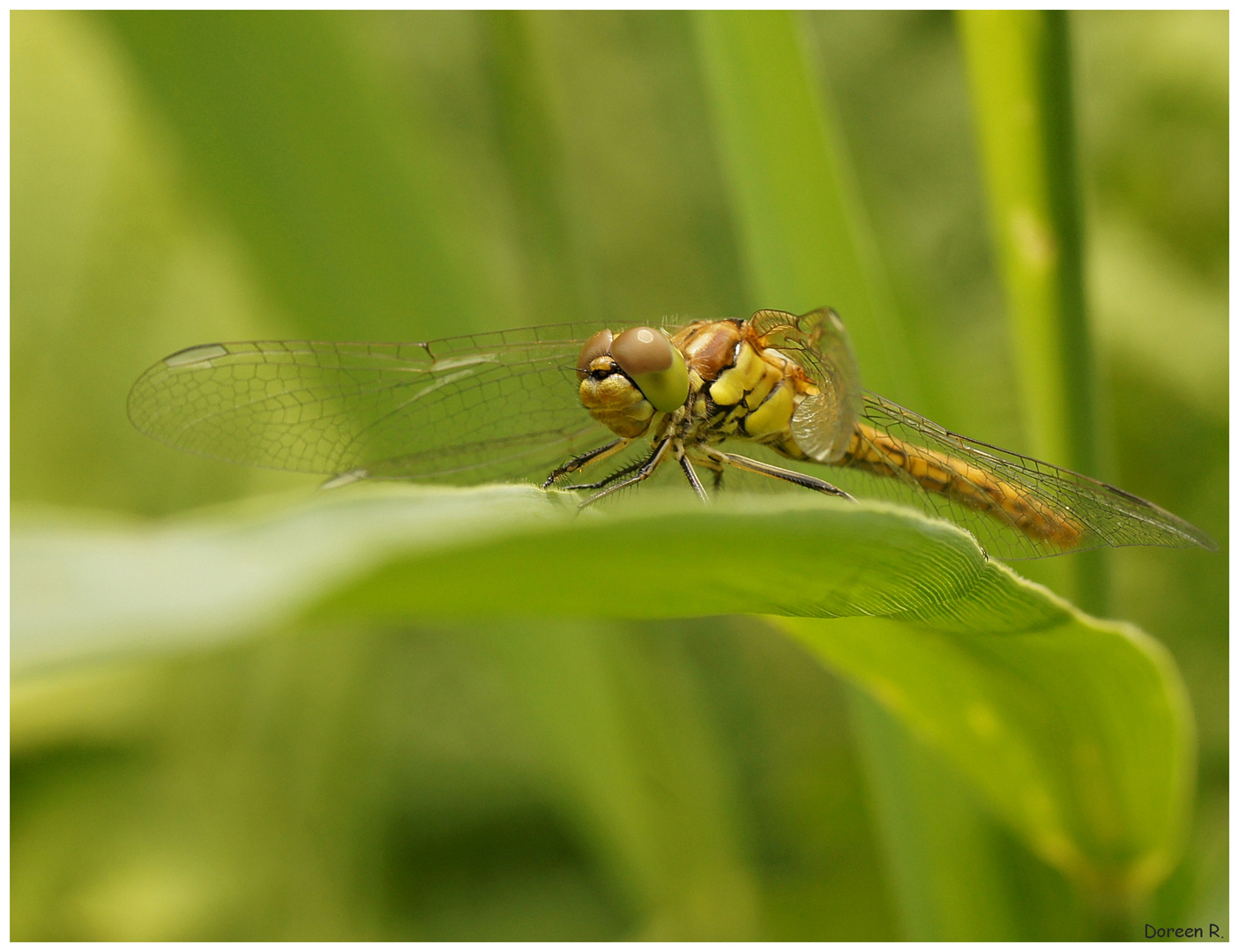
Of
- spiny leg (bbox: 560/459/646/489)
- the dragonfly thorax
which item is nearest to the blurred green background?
the dragonfly thorax

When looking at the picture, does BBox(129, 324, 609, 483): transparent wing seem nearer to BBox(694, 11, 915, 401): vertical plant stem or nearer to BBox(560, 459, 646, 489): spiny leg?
BBox(560, 459, 646, 489): spiny leg

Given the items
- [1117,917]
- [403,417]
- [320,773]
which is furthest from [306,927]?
[1117,917]

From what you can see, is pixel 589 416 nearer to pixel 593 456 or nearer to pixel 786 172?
pixel 593 456

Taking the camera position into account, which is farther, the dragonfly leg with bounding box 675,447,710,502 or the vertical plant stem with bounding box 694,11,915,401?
the dragonfly leg with bounding box 675,447,710,502

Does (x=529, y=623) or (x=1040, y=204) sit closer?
(x=1040, y=204)

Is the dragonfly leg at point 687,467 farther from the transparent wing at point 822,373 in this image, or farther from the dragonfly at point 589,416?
the transparent wing at point 822,373

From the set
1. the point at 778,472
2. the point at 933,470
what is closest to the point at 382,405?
A: the point at 778,472

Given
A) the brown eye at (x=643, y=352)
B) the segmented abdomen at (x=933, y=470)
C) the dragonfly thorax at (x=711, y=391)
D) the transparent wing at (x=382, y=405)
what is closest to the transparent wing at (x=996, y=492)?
the segmented abdomen at (x=933, y=470)
